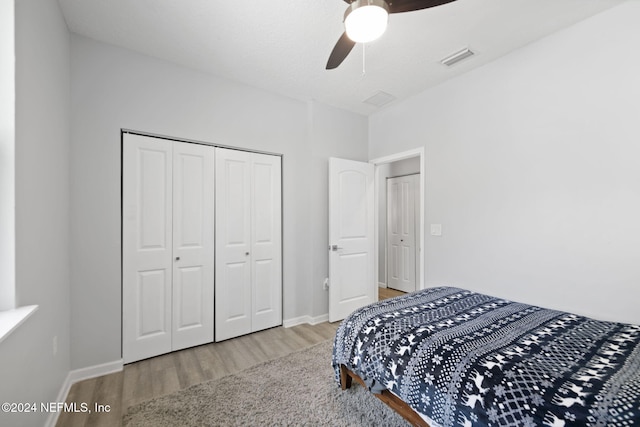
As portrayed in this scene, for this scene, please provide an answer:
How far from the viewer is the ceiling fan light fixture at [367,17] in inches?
50.1

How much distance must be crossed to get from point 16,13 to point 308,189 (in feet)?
8.45

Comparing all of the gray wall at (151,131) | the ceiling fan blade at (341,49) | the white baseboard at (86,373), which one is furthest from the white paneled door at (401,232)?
the white baseboard at (86,373)

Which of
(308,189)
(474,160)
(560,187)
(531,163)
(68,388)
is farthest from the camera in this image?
(308,189)

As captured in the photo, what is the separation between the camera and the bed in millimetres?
1024

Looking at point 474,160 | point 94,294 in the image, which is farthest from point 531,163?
point 94,294

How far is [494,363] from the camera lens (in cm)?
124

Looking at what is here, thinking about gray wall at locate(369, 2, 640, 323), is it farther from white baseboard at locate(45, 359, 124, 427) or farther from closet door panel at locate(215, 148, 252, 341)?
white baseboard at locate(45, 359, 124, 427)

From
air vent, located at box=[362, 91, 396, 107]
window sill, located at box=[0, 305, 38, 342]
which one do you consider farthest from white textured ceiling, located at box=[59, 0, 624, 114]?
window sill, located at box=[0, 305, 38, 342]

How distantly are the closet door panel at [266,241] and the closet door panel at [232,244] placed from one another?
0.07 meters

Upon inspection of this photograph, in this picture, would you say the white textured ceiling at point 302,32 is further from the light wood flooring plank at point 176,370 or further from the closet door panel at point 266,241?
the light wood flooring plank at point 176,370

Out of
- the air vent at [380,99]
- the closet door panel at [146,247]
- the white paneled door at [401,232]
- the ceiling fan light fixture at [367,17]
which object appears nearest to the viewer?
the ceiling fan light fixture at [367,17]

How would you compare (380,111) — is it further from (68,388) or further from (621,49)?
(68,388)

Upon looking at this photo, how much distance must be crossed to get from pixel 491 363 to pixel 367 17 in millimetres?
1725

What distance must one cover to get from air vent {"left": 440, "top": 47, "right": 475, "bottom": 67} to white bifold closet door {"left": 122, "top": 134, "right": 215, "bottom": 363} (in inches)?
96.5
